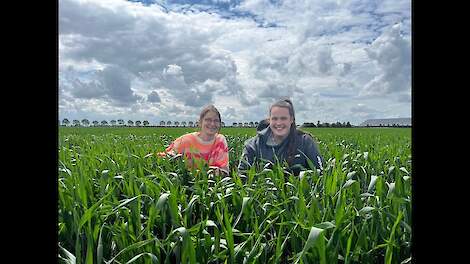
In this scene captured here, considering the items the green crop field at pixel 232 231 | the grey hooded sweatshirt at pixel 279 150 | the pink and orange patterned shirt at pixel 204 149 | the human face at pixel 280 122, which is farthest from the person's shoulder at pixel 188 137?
the green crop field at pixel 232 231

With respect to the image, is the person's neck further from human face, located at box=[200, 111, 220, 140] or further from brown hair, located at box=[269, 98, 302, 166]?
brown hair, located at box=[269, 98, 302, 166]

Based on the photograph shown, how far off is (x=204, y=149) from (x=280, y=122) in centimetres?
90

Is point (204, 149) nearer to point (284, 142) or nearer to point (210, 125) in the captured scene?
point (210, 125)

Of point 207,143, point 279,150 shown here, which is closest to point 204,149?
point 207,143

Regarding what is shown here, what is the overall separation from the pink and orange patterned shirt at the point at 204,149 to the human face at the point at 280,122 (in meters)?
0.59

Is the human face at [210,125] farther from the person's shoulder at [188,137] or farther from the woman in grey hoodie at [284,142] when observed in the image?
the woman in grey hoodie at [284,142]

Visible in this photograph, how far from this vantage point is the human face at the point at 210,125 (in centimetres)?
453

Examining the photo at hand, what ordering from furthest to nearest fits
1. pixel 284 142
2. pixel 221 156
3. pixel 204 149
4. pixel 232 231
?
1. pixel 284 142
2. pixel 204 149
3. pixel 221 156
4. pixel 232 231

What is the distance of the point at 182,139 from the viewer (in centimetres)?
438

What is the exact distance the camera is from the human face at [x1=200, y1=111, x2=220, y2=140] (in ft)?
Answer: 14.9

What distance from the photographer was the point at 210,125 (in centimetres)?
455

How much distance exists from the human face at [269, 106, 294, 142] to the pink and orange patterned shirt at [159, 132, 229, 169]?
0.59 m
